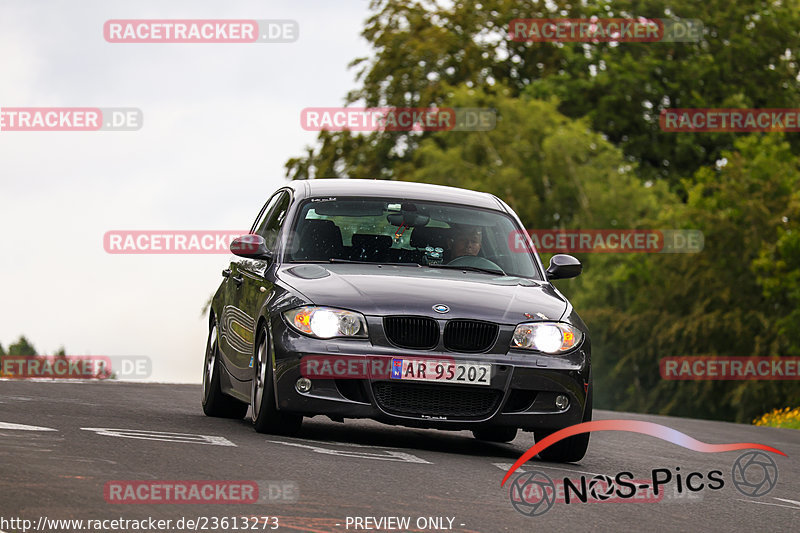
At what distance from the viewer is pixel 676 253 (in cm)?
4956

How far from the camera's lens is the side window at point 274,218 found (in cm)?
1266

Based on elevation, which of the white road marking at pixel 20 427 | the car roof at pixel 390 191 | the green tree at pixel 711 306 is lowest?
the green tree at pixel 711 306

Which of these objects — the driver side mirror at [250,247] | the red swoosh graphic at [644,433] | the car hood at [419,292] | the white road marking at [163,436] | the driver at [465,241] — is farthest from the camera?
the driver at [465,241]

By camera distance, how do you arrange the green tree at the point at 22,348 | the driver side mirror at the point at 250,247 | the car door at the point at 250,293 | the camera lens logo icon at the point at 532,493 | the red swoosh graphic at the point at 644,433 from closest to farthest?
the camera lens logo icon at the point at 532,493 < the red swoosh graphic at the point at 644,433 < the car door at the point at 250,293 < the driver side mirror at the point at 250,247 < the green tree at the point at 22,348

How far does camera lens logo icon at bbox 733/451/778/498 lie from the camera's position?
35.9 feet

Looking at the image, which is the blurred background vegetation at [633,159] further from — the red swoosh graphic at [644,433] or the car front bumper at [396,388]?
the car front bumper at [396,388]

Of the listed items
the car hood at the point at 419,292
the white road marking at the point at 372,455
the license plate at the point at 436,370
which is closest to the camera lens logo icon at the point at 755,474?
the car hood at the point at 419,292

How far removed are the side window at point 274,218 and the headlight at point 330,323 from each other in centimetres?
171

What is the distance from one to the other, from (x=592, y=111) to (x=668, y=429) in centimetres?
4088

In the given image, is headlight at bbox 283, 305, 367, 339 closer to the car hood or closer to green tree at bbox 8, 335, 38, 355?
the car hood

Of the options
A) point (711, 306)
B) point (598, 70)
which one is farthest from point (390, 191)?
point (598, 70)

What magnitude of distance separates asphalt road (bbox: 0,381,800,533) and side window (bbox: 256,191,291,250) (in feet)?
4.86

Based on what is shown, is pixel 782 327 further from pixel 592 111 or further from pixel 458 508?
pixel 458 508

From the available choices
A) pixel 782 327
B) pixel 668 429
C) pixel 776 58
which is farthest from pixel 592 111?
pixel 668 429
